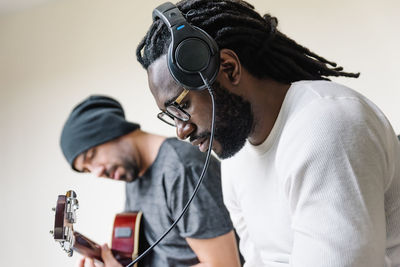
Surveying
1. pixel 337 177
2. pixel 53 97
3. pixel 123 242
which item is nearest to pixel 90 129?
pixel 123 242

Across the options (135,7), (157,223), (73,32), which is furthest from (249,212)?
(73,32)

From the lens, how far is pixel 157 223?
1.46m

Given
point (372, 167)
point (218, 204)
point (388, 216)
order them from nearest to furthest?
point (372, 167)
point (388, 216)
point (218, 204)

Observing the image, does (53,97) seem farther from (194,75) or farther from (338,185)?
(338,185)

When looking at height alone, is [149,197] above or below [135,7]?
below

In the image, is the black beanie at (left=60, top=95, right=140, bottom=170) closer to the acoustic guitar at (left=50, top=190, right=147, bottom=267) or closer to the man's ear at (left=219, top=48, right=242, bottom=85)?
the acoustic guitar at (left=50, top=190, right=147, bottom=267)

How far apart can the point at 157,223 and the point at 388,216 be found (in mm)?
847

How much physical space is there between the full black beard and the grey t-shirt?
479 mm

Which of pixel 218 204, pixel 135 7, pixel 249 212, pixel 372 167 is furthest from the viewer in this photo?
pixel 135 7

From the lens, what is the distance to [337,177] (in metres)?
0.66

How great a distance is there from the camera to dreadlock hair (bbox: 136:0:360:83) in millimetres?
844

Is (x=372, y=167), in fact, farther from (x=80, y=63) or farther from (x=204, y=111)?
(x=80, y=63)

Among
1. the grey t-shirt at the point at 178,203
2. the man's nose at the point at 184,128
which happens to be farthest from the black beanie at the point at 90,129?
the man's nose at the point at 184,128

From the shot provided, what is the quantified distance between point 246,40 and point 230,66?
66mm
